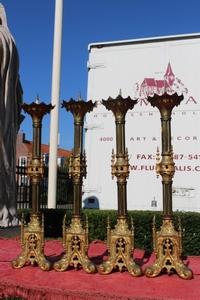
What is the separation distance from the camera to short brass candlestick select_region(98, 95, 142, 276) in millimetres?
5535

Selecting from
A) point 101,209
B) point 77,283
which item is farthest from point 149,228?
point 77,283

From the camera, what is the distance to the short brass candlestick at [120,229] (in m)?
5.54

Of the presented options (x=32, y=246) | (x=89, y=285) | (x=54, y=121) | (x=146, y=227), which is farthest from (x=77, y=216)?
(x=54, y=121)

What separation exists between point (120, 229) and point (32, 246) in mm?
1175

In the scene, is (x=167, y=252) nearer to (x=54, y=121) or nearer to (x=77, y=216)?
(x=77, y=216)

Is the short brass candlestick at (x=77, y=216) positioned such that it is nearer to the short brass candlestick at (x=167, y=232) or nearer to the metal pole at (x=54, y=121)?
the short brass candlestick at (x=167, y=232)

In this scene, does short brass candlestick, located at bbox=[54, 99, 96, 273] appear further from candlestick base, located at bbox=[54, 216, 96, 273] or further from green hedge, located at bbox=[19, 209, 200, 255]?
green hedge, located at bbox=[19, 209, 200, 255]

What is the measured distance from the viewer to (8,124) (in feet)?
30.6

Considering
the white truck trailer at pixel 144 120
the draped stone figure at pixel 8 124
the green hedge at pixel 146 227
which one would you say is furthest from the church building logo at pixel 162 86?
the draped stone figure at pixel 8 124

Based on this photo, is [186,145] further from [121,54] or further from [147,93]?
[121,54]

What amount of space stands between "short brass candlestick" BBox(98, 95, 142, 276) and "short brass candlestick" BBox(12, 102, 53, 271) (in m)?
0.82

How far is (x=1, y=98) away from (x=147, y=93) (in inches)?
117

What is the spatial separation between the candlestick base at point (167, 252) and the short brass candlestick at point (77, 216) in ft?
2.53

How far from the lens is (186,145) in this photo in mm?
9180
